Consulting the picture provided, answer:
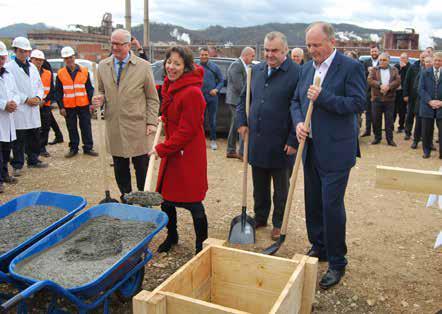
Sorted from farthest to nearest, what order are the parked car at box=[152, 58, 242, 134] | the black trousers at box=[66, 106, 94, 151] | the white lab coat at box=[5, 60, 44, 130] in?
the parked car at box=[152, 58, 242, 134] < the black trousers at box=[66, 106, 94, 151] < the white lab coat at box=[5, 60, 44, 130]

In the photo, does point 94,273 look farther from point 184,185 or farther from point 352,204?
point 352,204

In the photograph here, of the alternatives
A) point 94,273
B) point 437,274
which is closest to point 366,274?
point 437,274

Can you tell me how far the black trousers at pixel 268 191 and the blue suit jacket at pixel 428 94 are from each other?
4.79m

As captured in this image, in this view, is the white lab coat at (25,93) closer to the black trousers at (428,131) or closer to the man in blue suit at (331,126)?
the man in blue suit at (331,126)

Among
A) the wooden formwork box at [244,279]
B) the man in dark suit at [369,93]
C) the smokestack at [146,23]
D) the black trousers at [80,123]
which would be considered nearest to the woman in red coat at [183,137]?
the wooden formwork box at [244,279]

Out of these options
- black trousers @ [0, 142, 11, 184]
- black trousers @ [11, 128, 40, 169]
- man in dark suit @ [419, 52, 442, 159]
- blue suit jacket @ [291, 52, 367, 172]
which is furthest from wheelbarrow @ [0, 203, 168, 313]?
man in dark suit @ [419, 52, 442, 159]

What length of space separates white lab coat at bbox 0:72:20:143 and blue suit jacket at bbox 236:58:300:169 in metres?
3.58

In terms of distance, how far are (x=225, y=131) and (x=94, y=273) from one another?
22.6ft

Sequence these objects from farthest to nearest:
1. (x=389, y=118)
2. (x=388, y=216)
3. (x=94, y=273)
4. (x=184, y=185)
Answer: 1. (x=389, y=118)
2. (x=388, y=216)
3. (x=184, y=185)
4. (x=94, y=273)

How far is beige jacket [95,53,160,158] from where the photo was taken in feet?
14.8

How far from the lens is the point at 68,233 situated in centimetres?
304

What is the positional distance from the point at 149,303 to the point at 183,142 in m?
1.57

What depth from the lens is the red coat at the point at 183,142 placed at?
11.4ft

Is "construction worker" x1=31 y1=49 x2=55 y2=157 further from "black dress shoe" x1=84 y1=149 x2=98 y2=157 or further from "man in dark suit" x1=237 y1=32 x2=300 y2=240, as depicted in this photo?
"man in dark suit" x1=237 y1=32 x2=300 y2=240
